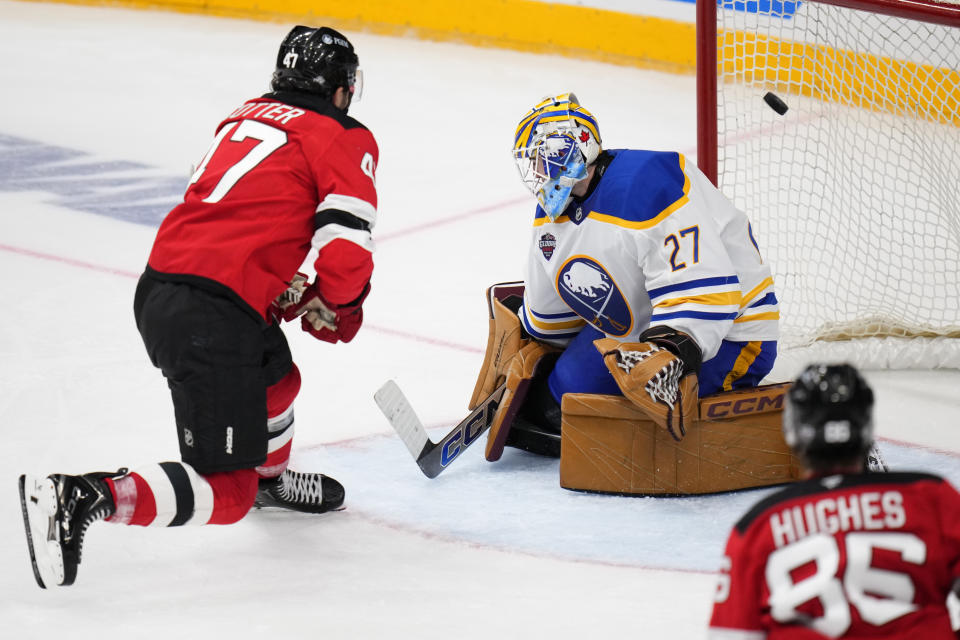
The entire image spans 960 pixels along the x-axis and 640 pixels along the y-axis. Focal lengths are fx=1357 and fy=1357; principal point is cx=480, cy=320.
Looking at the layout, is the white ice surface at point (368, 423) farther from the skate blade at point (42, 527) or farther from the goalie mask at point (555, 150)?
the goalie mask at point (555, 150)

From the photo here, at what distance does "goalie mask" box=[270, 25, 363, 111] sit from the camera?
2.62m

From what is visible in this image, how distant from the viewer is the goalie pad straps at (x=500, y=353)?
129 inches

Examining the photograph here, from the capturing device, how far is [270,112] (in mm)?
2609

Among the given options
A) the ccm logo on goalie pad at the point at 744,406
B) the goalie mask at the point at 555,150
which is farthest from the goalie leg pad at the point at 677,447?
the goalie mask at the point at 555,150

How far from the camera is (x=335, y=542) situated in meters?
2.74

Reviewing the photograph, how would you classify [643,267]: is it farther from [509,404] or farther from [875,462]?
[875,462]

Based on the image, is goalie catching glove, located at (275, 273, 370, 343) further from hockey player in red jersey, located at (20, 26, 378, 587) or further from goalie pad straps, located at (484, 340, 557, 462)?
goalie pad straps, located at (484, 340, 557, 462)

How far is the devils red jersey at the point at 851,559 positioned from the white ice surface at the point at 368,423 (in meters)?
0.87

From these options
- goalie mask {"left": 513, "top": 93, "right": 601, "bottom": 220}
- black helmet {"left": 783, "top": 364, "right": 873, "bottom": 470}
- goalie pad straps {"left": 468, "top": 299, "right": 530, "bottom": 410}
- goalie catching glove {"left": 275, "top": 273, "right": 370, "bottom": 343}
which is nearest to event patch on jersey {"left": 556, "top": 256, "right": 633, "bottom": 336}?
goalie mask {"left": 513, "top": 93, "right": 601, "bottom": 220}

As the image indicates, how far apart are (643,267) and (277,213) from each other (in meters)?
0.82

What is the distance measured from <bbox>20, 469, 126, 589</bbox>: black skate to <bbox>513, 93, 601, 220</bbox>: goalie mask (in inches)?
45.0

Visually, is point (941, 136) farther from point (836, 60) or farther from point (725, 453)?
point (725, 453)

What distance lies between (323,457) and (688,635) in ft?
3.85

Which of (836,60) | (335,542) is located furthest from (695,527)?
(836,60)
